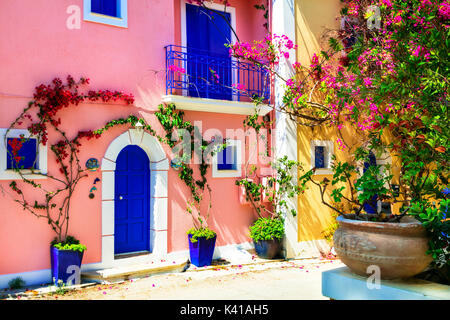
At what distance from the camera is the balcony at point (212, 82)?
27.9ft

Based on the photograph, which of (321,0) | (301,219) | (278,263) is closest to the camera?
(278,263)

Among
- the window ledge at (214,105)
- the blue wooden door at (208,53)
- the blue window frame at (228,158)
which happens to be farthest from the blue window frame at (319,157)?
the blue wooden door at (208,53)

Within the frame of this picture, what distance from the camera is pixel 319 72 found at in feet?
33.2

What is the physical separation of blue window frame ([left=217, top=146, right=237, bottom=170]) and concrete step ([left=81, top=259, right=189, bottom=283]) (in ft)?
7.93

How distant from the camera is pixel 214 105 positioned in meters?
8.84

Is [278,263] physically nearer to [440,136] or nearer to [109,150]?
[109,150]

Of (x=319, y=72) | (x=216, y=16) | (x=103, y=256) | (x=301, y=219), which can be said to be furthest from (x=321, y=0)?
(x=103, y=256)

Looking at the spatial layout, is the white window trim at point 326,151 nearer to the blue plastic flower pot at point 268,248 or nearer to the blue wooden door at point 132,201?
the blue plastic flower pot at point 268,248

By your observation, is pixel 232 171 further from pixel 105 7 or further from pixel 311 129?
pixel 105 7

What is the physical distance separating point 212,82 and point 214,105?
65 centimetres

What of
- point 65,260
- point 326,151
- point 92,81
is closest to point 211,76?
point 92,81

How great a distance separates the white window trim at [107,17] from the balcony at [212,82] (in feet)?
3.36

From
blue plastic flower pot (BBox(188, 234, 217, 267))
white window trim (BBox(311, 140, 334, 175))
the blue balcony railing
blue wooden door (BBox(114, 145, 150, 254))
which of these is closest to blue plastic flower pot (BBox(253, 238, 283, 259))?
blue plastic flower pot (BBox(188, 234, 217, 267))
